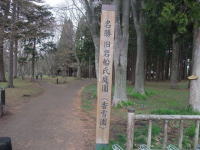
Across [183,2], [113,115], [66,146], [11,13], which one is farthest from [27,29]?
[66,146]

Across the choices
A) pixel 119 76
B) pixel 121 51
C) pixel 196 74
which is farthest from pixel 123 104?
pixel 196 74

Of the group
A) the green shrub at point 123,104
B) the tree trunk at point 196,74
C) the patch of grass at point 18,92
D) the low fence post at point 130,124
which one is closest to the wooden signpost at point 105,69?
the low fence post at point 130,124

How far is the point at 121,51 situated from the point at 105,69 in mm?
5477

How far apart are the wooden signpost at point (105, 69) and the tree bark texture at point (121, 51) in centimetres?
532

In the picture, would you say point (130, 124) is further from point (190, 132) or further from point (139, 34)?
point (139, 34)

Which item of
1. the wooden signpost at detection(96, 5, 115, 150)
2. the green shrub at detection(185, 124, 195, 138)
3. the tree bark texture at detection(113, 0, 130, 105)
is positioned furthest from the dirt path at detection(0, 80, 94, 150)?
the green shrub at detection(185, 124, 195, 138)

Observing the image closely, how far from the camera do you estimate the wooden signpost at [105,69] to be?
430 cm

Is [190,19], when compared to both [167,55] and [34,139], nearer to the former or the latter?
[34,139]

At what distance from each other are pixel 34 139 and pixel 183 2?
6.87m

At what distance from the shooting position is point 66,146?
16.1ft

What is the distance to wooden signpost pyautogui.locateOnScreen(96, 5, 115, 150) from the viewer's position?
14.1ft

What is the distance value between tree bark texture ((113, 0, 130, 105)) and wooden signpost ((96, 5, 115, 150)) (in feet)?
17.5

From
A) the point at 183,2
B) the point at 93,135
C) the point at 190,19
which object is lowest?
the point at 93,135

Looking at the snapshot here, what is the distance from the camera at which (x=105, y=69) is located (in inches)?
170
